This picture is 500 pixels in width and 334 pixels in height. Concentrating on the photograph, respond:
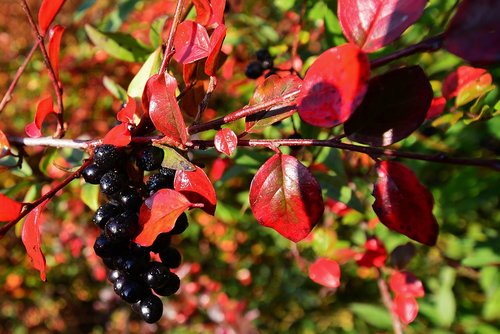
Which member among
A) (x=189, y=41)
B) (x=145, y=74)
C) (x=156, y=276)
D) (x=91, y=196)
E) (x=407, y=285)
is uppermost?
(x=189, y=41)

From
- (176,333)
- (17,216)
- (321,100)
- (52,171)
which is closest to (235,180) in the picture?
(52,171)

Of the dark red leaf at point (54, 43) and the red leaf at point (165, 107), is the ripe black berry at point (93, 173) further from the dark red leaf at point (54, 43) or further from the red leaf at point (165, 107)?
the dark red leaf at point (54, 43)

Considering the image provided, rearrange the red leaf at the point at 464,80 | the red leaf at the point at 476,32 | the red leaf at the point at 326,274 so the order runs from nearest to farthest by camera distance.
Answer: the red leaf at the point at 476,32 → the red leaf at the point at 464,80 → the red leaf at the point at 326,274

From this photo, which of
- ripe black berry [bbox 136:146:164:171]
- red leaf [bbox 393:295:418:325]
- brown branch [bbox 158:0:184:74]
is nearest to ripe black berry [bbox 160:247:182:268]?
ripe black berry [bbox 136:146:164:171]

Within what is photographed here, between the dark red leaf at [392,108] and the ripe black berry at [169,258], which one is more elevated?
the dark red leaf at [392,108]

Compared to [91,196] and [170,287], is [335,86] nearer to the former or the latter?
[170,287]

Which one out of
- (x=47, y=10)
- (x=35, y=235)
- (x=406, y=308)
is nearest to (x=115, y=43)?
(x=47, y=10)

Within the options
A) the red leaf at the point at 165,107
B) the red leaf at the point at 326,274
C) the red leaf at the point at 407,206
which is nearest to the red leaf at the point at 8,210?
the red leaf at the point at 165,107
